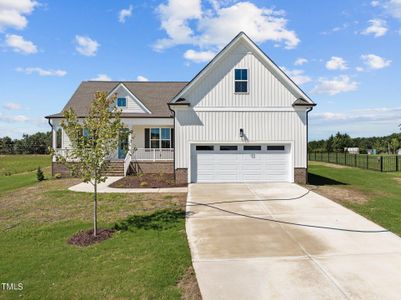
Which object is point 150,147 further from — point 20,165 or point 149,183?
point 20,165

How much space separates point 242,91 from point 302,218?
29.8 feet

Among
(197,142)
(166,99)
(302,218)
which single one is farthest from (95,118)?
(166,99)

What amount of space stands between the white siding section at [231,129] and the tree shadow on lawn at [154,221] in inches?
261

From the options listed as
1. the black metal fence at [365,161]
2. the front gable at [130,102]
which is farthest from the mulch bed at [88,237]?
the black metal fence at [365,161]

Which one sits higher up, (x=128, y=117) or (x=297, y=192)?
(x=128, y=117)

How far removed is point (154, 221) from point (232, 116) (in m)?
8.92

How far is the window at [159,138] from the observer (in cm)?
2250

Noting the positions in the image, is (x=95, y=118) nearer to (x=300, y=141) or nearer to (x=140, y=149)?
(x=300, y=141)

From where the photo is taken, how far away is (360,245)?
6.88 meters

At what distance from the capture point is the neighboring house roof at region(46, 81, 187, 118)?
22.3 m

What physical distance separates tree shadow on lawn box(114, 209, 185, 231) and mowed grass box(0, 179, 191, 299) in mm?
29

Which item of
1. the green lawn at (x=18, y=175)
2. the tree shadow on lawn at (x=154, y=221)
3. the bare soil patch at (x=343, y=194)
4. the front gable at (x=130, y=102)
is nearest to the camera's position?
the tree shadow on lawn at (x=154, y=221)

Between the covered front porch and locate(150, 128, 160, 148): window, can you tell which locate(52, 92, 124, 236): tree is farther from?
locate(150, 128, 160, 148): window

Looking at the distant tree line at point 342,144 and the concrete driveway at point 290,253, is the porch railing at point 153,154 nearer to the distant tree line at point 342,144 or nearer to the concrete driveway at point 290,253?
the concrete driveway at point 290,253
